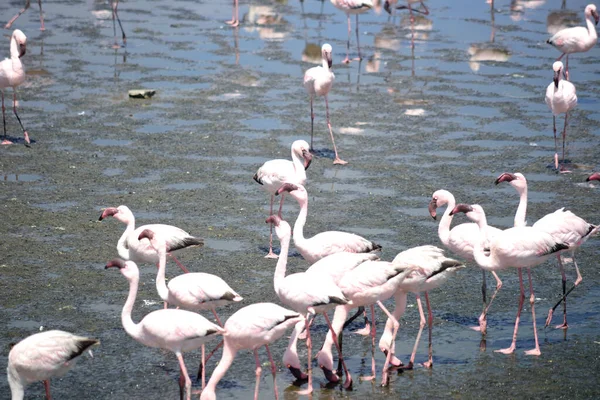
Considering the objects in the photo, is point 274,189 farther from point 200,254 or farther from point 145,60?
point 145,60

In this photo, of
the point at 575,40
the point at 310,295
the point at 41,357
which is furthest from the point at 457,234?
the point at 575,40

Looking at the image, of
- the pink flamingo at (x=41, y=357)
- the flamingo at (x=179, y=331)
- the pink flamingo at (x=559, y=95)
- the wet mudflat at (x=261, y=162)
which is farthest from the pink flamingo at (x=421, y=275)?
the pink flamingo at (x=559, y=95)

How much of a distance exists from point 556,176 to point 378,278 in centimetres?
537

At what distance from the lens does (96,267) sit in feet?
27.1

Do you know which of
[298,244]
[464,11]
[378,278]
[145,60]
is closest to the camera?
[378,278]

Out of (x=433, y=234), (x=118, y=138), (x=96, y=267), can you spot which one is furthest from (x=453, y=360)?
(x=118, y=138)

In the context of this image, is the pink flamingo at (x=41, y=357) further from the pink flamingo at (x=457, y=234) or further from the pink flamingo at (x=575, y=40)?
the pink flamingo at (x=575, y=40)

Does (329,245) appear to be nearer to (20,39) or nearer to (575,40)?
(20,39)

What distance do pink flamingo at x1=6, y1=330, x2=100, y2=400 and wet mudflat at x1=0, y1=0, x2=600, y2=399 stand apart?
1.77ft

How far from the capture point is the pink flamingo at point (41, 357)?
18.1 ft

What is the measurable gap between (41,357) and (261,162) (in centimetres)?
608

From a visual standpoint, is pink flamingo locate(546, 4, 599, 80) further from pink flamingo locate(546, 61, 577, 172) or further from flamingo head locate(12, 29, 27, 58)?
flamingo head locate(12, 29, 27, 58)

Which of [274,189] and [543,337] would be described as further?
[274,189]

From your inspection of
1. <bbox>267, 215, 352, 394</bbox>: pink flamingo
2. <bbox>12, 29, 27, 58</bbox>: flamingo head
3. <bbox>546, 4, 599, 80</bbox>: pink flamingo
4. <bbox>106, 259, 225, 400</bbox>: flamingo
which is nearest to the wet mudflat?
<bbox>267, 215, 352, 394</bbox>: pink flamingo
